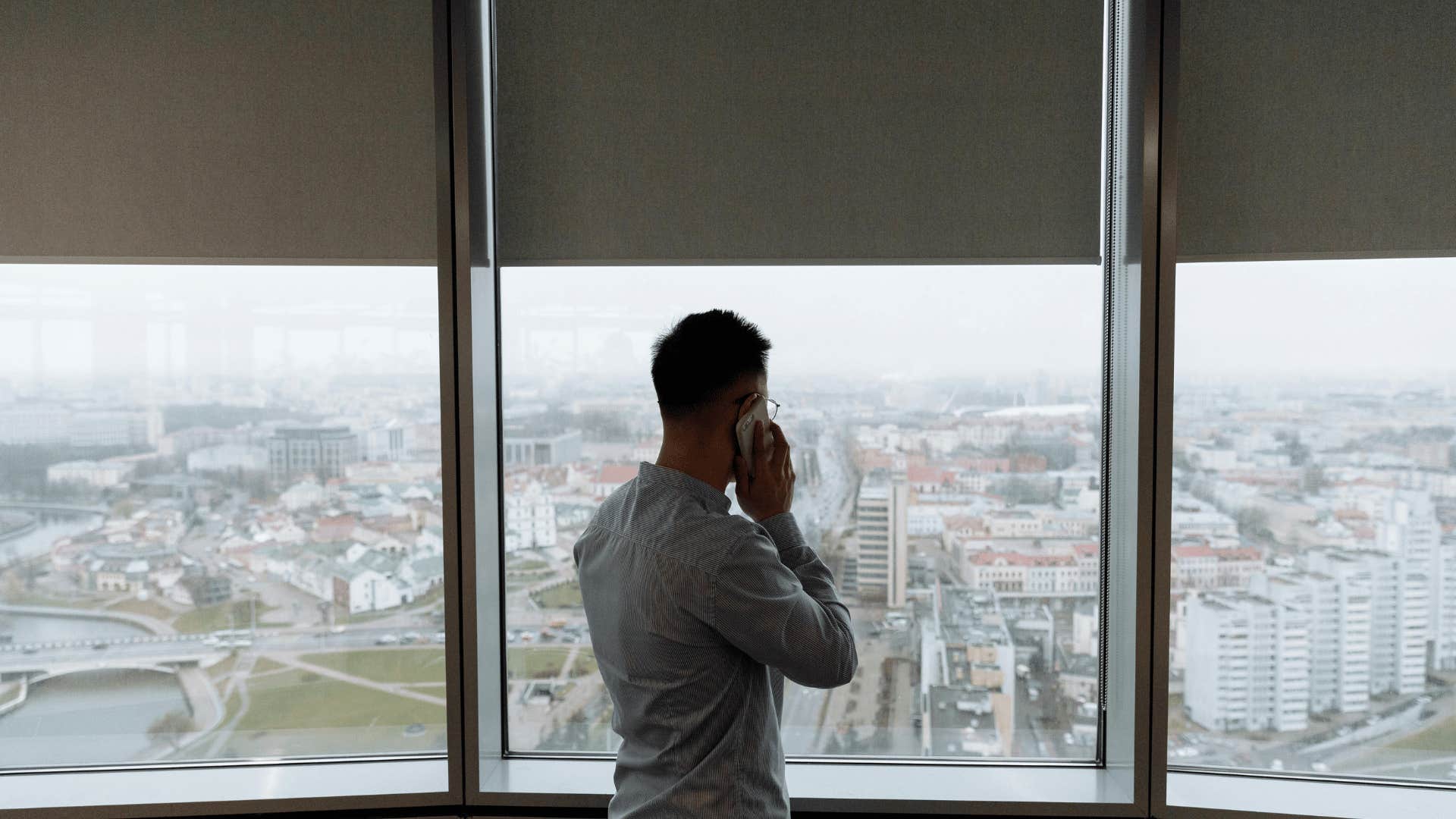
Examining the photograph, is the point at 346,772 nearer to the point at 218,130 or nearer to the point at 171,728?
the point at 171,728

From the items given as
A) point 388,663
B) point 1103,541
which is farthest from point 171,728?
point 1103,541

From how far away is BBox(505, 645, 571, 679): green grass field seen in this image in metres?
2.06

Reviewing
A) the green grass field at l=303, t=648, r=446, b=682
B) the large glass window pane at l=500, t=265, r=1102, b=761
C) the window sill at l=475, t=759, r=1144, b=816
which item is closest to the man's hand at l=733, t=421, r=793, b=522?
the large glass window pane at l=500, t=265, r=1102, b=761

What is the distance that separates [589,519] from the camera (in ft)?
6.57

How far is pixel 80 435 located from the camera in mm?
1975

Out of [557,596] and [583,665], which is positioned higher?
[557,596]

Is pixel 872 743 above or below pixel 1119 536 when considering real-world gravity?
below

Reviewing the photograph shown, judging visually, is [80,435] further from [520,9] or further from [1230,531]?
[1230,531]

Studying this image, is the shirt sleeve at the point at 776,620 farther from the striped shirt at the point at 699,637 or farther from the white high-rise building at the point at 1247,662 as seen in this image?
the white high-rise building at the point at 1247,662

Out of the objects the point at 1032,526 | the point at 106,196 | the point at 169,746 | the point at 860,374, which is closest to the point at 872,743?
the point at 1032,526

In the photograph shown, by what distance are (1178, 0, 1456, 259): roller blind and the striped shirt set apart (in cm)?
145

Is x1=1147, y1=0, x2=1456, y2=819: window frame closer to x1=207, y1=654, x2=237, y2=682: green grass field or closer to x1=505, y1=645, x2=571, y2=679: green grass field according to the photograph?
x1=505, y1=645, x2=571, y2=679: green grass field

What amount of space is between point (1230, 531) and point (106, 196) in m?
2.85

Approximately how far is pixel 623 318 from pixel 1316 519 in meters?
1.78
